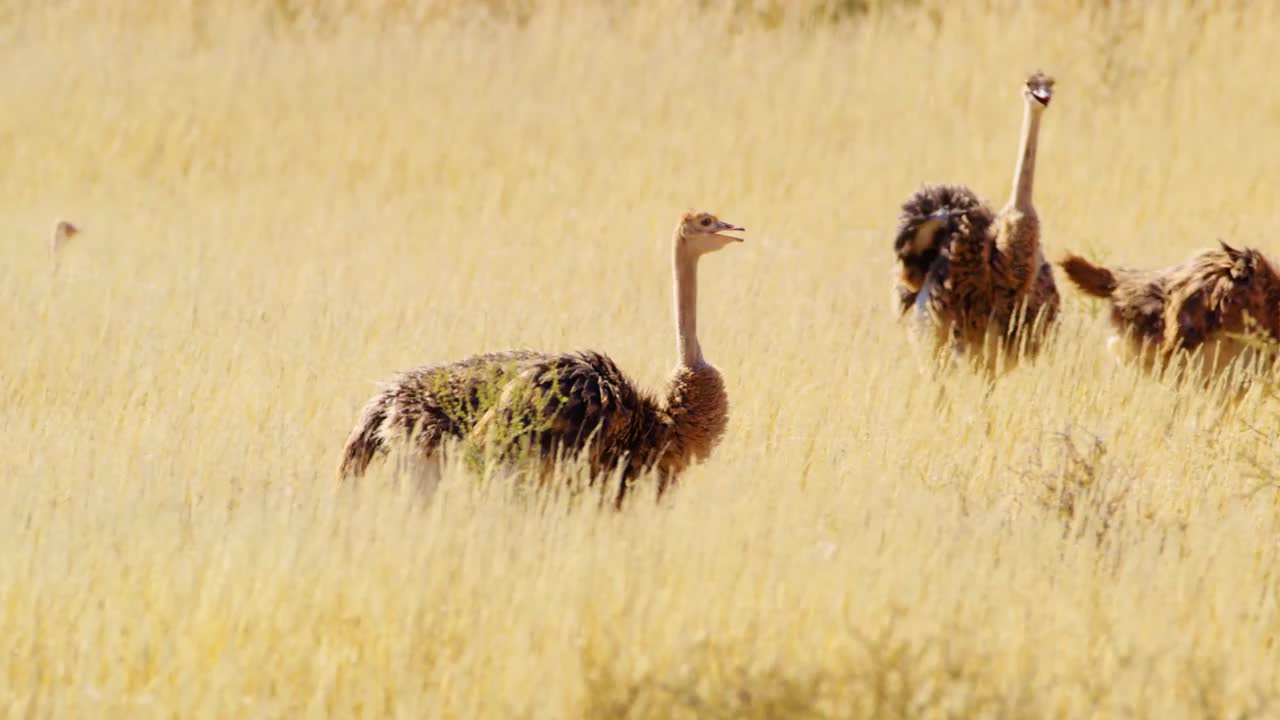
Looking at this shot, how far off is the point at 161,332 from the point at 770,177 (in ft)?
23.2

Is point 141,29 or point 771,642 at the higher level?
point 141,29

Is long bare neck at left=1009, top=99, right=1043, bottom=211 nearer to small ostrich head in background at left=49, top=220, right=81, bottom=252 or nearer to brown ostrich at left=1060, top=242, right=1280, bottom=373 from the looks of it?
brown ostrich at left=1060, top=242, right=1280, bottom=373

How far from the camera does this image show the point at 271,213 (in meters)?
13.3

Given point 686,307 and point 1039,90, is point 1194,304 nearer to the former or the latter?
point 1039,90

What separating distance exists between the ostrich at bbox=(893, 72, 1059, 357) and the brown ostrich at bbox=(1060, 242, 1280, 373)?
265mm

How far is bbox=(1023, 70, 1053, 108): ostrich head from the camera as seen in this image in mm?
8484

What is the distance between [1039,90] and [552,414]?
394 centimetres

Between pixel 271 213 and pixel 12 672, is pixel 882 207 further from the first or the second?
pixel 12 672

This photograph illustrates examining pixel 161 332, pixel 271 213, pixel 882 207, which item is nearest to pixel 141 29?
pixel 271 213

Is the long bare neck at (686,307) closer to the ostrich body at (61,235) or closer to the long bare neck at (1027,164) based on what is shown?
the long bare neck at (1027,164)

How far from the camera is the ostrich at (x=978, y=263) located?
8227 millimetres

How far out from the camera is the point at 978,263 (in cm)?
829

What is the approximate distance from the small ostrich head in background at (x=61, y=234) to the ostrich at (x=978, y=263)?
5428 millimetres

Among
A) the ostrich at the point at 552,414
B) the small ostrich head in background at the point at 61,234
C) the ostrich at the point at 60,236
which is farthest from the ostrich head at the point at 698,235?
the small ostrich head in background at the point at 61,234
